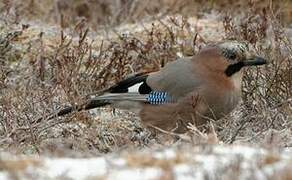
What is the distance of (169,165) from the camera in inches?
201

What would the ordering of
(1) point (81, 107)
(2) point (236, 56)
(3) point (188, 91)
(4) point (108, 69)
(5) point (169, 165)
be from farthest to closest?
(4) point (108, 69), (1) point (81, 107), (2) point (236, 56), (3) point (188, 91), (5) point (169, 165)

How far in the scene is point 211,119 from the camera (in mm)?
8062

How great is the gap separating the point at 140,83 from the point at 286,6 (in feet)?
14.4

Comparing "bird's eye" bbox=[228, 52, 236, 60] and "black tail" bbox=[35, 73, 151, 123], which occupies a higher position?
"bird's eye" bbox=[228, 52, 236, 60]

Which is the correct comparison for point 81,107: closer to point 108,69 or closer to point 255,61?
point 255,61

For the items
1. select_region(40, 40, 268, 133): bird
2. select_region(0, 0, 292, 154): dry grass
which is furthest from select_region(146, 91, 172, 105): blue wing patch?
select_region(0, 0, 292, 154): dry grass

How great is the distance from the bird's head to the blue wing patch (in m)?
0.53

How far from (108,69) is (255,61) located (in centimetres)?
229

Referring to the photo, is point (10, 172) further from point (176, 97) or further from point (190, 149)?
→ point (176, 97)

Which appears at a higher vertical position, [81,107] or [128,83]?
[128,83]

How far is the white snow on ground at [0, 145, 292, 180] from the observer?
4992 mm

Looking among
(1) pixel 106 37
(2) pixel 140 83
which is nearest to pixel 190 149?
(2) pixel 140 83

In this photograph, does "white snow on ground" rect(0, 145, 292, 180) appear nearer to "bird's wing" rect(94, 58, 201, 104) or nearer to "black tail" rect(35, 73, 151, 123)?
"bird's wing" rect(94, 58, 201, 104)

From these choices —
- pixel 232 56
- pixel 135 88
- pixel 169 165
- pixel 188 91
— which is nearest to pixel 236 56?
pixel 232 56
